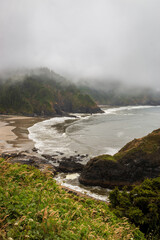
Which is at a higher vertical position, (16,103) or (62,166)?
(16,103)

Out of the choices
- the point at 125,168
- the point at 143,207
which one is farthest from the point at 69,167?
the point at 143,207

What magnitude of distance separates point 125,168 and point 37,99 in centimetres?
14773

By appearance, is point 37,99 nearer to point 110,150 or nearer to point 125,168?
point 110,150

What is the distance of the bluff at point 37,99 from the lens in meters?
148

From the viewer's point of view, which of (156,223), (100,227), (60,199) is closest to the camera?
(100,227)

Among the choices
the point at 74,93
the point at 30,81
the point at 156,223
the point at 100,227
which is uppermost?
the point at 30,81

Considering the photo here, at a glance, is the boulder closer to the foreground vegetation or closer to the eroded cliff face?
the eroded cliff face

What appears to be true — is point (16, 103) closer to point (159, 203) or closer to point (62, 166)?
point (62, 166)

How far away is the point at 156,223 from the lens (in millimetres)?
12523

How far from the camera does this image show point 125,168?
29953 millimetres

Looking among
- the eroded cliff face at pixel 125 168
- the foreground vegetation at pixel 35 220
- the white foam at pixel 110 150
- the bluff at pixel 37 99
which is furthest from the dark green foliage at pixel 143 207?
the bluff at pixel 37 99

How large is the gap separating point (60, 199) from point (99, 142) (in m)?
A: 48.3

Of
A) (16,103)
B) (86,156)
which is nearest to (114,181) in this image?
(86,156)

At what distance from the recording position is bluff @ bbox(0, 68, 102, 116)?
485 ft
